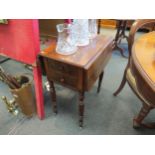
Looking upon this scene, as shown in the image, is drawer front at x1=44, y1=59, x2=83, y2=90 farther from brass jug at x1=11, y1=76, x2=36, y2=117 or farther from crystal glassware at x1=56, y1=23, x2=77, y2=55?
brass jug at x1=11, y1=76, x2=36, y2=117

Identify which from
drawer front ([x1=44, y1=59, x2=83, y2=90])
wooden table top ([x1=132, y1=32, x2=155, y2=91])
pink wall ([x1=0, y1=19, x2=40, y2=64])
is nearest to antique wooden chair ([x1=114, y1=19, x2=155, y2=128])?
wooden table top ([x1=132, y1=32, x2=155, y2=91])

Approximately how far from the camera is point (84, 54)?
44.8 inches

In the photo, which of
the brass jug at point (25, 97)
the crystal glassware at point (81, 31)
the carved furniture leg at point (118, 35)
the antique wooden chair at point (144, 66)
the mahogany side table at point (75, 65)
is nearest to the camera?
the antique wooden chair at point (144, 66)

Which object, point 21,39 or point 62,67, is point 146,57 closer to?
point 62,67

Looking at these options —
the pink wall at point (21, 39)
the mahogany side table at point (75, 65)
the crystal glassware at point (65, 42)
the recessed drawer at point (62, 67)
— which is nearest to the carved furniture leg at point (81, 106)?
the mahogany side table at point (75, 65)

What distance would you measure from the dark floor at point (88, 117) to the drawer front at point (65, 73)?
46 centimetres

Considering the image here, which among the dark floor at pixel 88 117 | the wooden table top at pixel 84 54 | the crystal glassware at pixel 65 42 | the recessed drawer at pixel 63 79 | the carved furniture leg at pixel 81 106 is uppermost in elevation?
the crystal glassware at pixel 65 42

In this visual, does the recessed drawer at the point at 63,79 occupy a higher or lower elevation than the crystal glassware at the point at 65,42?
lower

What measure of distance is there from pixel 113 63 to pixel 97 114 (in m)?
1.02

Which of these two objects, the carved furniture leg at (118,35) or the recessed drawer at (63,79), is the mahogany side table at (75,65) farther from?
the carved furniture leg at (118,35)

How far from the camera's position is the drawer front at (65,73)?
42.4 inches
